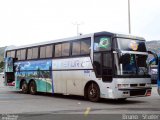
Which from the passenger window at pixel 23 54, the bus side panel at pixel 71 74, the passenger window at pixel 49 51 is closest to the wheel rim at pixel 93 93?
the bus side panel at pixel 71 74

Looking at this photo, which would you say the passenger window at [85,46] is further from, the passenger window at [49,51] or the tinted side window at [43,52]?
the tinted side window at [43,52]

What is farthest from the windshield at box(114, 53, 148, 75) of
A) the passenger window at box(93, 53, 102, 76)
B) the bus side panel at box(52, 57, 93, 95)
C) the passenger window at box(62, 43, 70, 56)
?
the passenger window at box(62, 43, 70, 56)

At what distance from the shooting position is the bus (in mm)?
15820

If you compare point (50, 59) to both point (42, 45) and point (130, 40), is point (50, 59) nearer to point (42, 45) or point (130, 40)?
point (42, 45)

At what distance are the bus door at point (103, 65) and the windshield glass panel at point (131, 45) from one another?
0.74m

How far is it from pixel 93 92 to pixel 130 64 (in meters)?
2.37

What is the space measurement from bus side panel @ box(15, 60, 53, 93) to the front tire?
3720mm

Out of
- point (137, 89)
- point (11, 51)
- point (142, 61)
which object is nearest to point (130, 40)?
point (142, 61)

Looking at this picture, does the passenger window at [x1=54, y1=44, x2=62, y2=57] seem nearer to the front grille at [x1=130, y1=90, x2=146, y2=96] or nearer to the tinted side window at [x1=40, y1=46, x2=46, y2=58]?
the tinted side window at [x1=40, y1=46, x2=46, y2=58]

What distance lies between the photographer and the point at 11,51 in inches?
998

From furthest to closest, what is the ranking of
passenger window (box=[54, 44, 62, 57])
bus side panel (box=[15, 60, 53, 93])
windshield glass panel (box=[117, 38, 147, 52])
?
bus side panel (box=[15, 60, 53, 93]) → passenger window (box=[54, 44, 62, 57]) → windshield glass panel (box=[117, 38, 147, 52])

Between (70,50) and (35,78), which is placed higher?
(70,50)

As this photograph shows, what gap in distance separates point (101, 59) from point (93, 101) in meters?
2.18

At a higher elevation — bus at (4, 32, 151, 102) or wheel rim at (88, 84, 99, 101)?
bus at (4, 32, 151, 102)
